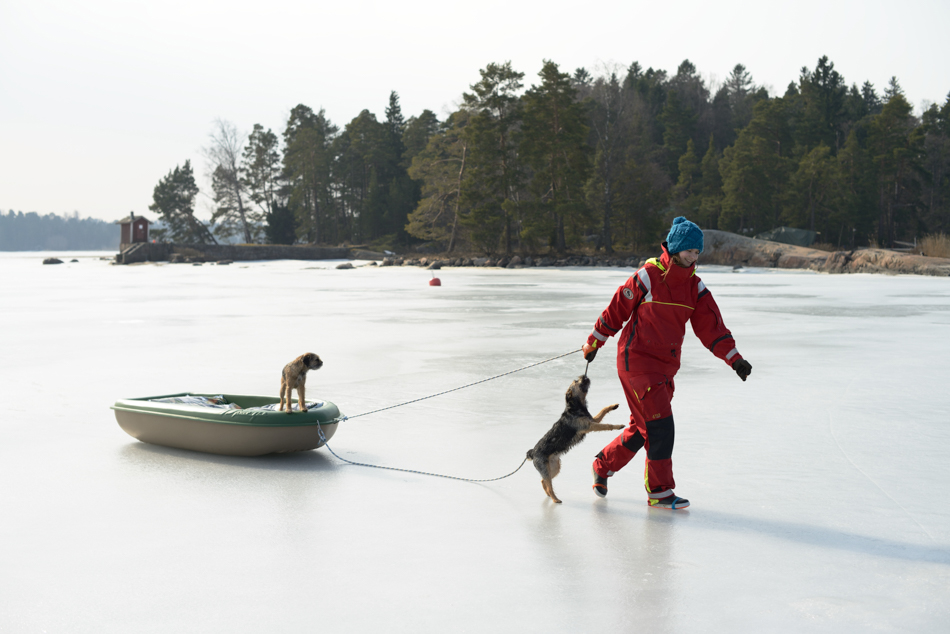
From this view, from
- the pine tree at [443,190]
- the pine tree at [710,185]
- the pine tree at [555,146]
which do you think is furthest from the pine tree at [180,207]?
the pine tree at [710,185]

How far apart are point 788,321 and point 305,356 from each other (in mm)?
10131

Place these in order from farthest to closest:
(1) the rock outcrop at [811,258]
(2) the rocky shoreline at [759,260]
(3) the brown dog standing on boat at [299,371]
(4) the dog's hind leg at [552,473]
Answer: (2) the rocky shoreline at [759,260], (1) the rock outcrop at [811,258], (3) the brown dog standing on boat at [299,371], (4) the dog's hind leg at [552,473]

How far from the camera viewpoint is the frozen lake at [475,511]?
2680 mm

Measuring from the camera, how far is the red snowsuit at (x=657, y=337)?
366 centimetres

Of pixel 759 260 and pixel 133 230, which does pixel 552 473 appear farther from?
pixel 133 230

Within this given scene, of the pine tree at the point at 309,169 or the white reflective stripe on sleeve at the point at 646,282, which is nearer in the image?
the white reflective stripe on sleeve at the point at 646,282

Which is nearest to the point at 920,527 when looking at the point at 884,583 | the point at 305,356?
the point at 884,583

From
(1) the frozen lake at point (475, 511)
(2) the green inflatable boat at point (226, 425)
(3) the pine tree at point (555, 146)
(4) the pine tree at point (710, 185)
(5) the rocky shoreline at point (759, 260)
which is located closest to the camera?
(1) the frozen lake at point (475, 511)

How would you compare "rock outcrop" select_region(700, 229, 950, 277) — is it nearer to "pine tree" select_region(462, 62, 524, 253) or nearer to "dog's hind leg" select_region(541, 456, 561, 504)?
"pine tree" select_region(462, 62, 524, 253)

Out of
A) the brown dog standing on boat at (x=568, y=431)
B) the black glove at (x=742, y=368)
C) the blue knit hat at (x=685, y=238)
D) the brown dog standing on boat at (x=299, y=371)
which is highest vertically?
the blue knit hat at (x=685, y=238)

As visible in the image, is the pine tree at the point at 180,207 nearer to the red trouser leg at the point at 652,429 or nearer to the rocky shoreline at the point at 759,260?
the rocky shoreline at the point at 759,260

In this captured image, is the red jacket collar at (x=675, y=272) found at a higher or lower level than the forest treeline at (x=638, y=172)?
lower

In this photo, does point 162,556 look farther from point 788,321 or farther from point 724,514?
point 788,321

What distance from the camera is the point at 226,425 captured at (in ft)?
15.1
